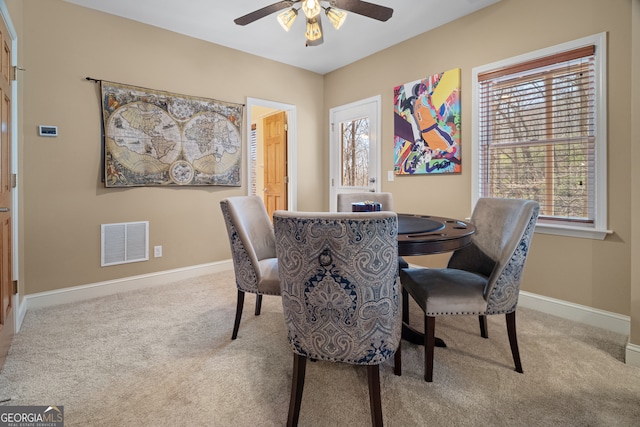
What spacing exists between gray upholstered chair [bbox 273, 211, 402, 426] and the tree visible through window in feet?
10.3

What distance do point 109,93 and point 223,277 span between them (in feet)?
7.11

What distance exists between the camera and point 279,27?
338 cm

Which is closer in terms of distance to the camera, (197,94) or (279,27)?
(279,27)

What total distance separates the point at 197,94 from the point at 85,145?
49.1 inches

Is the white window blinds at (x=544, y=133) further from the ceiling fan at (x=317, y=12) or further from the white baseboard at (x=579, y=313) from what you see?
the ceiling fan at (x=317, y=12)

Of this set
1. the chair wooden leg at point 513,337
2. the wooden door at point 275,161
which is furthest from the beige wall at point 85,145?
the chair wooden leg at point 513,337

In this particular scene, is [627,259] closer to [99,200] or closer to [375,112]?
[375,112]

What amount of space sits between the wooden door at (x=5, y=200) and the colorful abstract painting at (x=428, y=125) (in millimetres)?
3371

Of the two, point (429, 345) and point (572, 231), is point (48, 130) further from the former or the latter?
point (572, 231)

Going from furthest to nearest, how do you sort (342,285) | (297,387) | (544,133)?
(544,133)
(297,387)
(342,285)

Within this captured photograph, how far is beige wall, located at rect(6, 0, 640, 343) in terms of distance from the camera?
228 centimetres

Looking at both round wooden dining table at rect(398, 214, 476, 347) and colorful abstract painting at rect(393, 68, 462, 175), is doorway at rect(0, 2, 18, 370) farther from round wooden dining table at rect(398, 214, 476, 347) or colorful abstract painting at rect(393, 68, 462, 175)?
colorful abstract painting at rect(393, 68, 462, 175)

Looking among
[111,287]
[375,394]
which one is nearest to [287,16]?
[375,394]

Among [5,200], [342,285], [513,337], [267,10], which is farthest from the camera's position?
[267,10]
